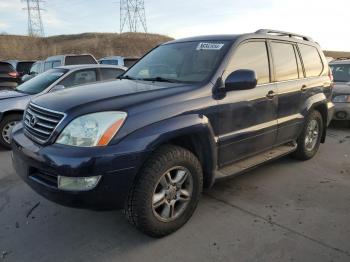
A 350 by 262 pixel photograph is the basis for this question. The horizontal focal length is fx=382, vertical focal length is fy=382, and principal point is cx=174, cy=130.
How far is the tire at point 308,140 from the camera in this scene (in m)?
5.57

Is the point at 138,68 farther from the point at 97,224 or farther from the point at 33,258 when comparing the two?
the point at 33,258

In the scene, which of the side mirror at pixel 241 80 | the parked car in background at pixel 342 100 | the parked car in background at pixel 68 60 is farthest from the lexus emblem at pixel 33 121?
the parked car in background at pixel 68 60

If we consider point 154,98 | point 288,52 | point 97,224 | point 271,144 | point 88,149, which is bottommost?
point 97,224

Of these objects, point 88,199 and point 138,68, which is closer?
point 88,199

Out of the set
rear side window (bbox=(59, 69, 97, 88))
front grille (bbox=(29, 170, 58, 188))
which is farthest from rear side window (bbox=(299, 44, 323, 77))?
rear side window (bbox=(59, 69, 97, 88))

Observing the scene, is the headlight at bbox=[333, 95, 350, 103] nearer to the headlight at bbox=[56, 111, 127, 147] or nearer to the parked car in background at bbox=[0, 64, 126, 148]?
the parked car in background at bbox=[0, 64, 126, 148]

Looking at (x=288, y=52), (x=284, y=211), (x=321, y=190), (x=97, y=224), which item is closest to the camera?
(x=97, y=224)

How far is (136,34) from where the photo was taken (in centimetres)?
7144

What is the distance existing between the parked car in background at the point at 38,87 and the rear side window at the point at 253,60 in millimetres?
2658

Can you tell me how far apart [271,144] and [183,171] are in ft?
5.55

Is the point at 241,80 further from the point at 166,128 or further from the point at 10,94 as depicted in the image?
the point at 10,94

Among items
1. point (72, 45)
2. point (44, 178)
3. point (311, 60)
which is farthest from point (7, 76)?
point (72, 45)

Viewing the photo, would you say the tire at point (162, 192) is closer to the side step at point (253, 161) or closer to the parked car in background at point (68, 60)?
the side step at point (253, 161)

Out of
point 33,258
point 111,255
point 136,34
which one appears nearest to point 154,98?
point 111,255
